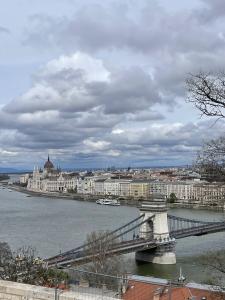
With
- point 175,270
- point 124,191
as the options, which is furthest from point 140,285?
point 124,191

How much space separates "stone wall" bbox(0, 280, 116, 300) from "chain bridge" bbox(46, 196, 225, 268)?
930 centimetres

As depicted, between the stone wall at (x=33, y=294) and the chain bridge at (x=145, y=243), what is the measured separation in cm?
930

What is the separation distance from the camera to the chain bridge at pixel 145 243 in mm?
14254

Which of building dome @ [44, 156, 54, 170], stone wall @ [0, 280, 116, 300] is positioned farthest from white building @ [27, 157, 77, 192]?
stone wall @ [0, 280, 116, 300]

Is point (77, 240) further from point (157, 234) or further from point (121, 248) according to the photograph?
point (121, 248)

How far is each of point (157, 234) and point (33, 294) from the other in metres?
17.7

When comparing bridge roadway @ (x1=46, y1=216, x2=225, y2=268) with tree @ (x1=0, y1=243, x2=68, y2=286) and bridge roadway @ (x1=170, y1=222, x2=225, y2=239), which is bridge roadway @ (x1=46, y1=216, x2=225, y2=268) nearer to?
bridge roadway @ (x1=170, y1=222, x2=225, y2=239)

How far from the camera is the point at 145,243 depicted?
19.1 metres

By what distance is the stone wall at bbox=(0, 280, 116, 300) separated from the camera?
10.6ft

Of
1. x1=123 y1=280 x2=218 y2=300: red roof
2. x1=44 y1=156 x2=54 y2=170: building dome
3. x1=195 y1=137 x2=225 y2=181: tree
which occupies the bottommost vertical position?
x1=123 y1=280 x2=218 y2=300: red roof

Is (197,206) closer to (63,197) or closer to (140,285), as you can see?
(63,197)

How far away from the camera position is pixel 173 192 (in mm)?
55562

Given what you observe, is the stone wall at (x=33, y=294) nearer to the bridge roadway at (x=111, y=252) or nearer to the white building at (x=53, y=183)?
the bridge roadway at (x=111, y=252)

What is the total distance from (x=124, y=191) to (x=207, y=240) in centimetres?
3958
